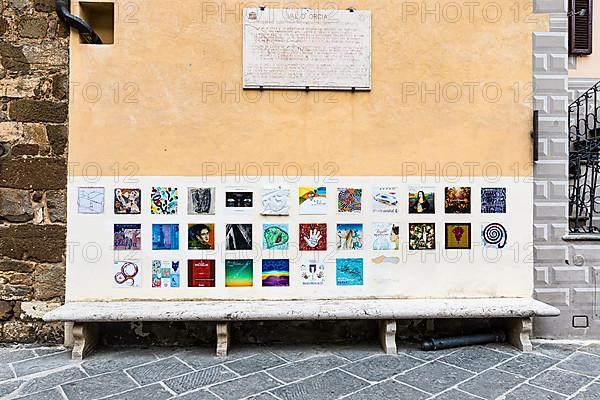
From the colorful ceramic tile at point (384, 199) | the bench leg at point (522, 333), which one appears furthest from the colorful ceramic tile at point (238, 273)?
the bench leg at point (522, 333)

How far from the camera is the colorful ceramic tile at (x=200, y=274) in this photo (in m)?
3.38

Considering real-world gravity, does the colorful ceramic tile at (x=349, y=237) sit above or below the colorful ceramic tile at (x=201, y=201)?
below

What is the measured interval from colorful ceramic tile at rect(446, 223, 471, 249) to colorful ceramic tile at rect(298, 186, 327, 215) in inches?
41.2

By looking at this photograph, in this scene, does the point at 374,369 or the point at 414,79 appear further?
the point at 414,79

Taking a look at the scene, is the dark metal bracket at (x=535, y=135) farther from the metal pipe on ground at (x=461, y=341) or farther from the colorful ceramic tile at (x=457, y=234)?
the metal pipe on ground at (x=461, y=341)

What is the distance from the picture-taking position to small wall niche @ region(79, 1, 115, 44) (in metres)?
3.48

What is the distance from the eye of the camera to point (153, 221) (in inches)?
133

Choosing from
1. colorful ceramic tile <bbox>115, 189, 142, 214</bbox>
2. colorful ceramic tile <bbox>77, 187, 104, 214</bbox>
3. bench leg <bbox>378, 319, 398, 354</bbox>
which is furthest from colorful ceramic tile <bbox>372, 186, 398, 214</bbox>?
colorful ceramic tile <bbox>77, 187, 104, 214</bbox>

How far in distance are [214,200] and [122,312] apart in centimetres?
105

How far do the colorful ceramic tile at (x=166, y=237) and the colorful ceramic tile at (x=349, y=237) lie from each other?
4.23 ft

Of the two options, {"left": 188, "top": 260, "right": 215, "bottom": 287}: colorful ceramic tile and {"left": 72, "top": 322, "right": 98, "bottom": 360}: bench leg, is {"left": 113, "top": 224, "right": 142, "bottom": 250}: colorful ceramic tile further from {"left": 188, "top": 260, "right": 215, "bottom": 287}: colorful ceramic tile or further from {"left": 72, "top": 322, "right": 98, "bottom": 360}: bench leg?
{"left": 72, "top": 322, "right": 98, "bottom": 360}: bench leg

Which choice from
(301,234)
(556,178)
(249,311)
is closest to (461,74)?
(556,178)

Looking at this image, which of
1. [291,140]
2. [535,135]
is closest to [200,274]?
[291,140]

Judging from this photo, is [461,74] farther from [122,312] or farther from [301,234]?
[122,312]
